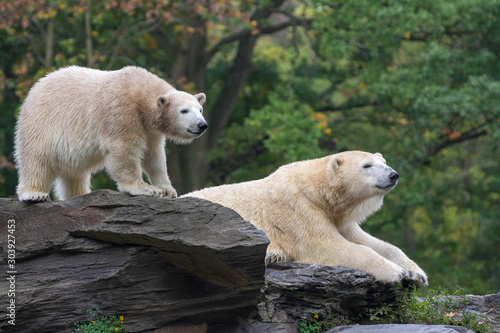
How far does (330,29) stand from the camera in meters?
Answer: 15.0

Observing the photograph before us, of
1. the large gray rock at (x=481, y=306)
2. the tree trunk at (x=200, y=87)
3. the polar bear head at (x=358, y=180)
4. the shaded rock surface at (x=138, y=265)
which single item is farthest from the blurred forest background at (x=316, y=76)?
the shaded rock surface at (x=138, y=265)

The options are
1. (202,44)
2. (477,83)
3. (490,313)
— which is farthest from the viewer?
(202,44)

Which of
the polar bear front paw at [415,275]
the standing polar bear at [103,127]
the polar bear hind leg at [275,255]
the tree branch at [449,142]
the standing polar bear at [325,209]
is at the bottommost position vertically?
the tree branch at [449,142]

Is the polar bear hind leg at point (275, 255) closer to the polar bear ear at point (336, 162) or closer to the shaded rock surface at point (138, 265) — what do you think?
the shaded rock surface at point (138, 265)

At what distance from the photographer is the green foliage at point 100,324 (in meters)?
5.69

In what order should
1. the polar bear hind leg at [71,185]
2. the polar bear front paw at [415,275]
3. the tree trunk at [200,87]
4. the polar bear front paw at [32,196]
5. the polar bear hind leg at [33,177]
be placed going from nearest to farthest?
1. the polar bear front paw at [32,196]
2. the polar bear hind leg at [33,177]
3. the polar bear front paw at [415,275]
4. the polar bear hind leg at [71,185]
5. the tree trunk at [200,87]

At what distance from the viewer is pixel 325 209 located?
705 centimetres

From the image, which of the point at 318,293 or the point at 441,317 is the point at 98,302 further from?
the point at 441,317

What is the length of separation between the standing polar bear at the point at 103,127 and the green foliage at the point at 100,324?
47.5 inches

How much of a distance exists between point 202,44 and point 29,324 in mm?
12814

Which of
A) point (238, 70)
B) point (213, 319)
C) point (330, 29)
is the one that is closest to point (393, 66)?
point (330, 29)

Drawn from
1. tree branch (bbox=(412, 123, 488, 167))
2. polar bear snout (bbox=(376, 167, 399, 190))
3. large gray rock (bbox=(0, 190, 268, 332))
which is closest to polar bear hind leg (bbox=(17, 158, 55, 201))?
large gray rock (bbox=(0, 190, 268, 332))

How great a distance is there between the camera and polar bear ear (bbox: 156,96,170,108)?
5809 millimetres

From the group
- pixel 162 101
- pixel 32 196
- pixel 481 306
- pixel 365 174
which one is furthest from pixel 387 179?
pixel 32 196
